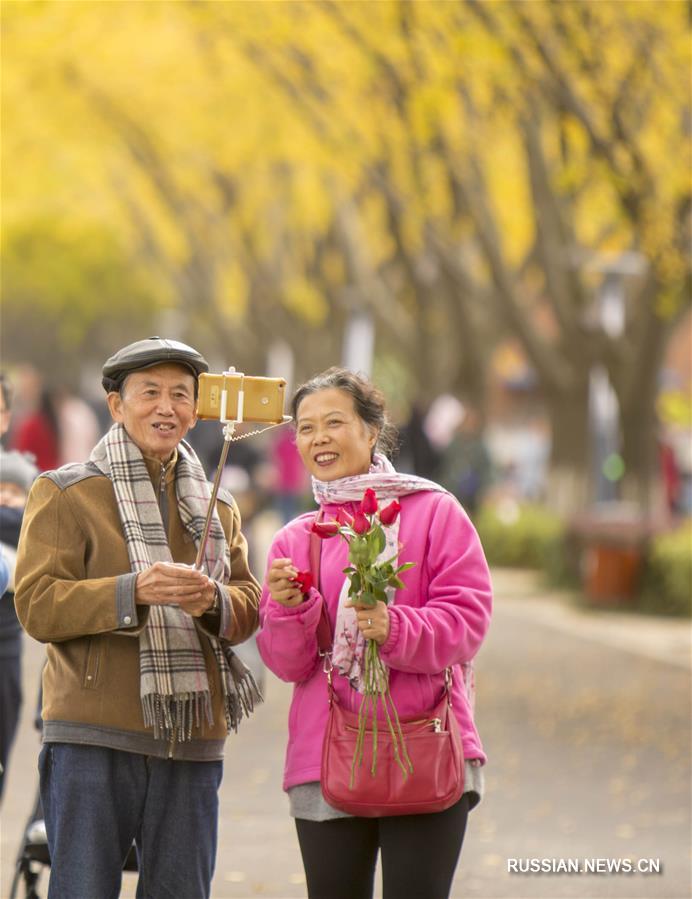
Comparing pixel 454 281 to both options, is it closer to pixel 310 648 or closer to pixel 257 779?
pixel 257 779

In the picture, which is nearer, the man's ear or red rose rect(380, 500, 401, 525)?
red rose rect(380, 500, 401, 525)

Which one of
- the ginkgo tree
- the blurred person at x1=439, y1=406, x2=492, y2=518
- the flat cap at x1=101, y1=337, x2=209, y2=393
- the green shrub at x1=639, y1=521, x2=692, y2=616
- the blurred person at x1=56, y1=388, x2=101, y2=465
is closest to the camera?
the flat cap at x1=101, y1=337, x2=209, y2=393

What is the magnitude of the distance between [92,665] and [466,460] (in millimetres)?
16870

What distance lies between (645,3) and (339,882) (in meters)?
11.5

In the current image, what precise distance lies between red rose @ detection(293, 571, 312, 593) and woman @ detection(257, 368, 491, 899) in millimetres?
20

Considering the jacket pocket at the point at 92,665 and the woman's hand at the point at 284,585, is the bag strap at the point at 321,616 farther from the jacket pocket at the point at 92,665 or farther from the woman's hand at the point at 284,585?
the jacket pocket at the point at 92,665

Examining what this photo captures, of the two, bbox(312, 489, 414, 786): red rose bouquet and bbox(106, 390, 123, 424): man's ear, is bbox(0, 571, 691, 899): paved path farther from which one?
bbox(312, 489, 414, 786): red rose bouquet

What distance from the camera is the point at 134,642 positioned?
4.87 m

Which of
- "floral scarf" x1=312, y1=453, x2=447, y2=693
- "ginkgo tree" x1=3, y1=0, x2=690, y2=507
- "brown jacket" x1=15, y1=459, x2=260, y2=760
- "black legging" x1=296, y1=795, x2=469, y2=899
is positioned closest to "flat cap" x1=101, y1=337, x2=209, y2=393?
"brown jacket" x1=15, y1=459, x2=260, y2=760

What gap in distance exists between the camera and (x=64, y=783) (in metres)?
4.81

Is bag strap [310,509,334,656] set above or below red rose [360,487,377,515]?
below

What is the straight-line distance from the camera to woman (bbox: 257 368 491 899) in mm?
4707

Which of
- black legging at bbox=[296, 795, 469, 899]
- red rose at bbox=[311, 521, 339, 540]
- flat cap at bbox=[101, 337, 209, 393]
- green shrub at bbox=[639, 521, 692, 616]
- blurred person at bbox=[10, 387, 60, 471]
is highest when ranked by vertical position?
blurred person at bbox=[10, 387, 60, 471]

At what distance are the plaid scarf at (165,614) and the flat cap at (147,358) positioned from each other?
141 mm
